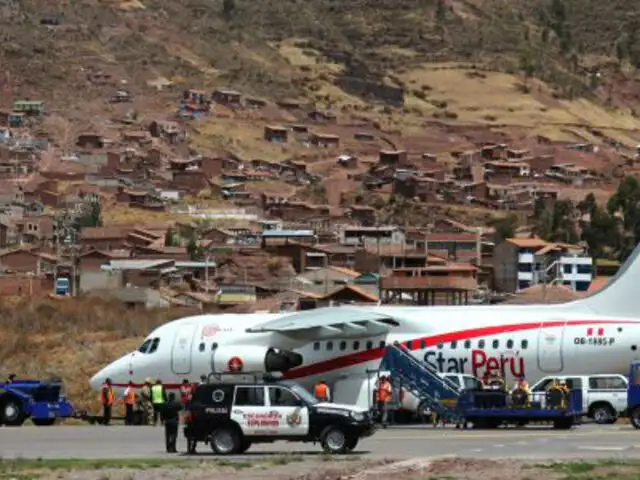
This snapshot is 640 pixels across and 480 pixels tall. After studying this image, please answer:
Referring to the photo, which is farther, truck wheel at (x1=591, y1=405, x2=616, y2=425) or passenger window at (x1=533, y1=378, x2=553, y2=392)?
passenger window at (x1=533, y1=378, x2=553, y2=392)

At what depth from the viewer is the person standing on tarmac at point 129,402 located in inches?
1943

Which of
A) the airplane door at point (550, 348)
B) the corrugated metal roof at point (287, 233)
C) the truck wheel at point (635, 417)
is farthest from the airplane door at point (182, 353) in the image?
the corrugated metal roof at point (287, 233)

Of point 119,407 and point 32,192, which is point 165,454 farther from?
point 32,192

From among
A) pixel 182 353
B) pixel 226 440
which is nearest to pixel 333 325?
pixel 182 353

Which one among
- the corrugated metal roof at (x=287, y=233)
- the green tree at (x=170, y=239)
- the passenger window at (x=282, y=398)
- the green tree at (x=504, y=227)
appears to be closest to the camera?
the passenger window at (x=282, y=398)

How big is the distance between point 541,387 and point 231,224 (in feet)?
324

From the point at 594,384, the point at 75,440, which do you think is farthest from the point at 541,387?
the point at 75,440

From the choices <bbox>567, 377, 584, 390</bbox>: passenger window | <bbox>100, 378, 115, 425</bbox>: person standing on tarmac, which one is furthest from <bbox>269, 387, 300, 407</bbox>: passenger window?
<bbox>100, 378, 115, 425</bbox>: person standing on tarmac

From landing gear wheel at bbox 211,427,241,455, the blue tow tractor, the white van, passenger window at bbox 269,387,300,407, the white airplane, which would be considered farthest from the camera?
the blue tow tractor

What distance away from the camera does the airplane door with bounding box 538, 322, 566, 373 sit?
47344 mm

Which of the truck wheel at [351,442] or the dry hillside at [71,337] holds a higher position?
the dry hillside at [71,337]

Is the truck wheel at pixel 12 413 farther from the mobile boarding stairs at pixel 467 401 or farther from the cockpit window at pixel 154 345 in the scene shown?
the mobile boarding stairs at pixel 467 401

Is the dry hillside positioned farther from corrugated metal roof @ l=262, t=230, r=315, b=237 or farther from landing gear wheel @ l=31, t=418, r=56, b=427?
corrugated metal roof @ l=262, t=230, r=315, b=237

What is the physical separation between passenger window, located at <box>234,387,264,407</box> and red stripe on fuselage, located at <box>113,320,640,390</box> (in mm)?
13091
